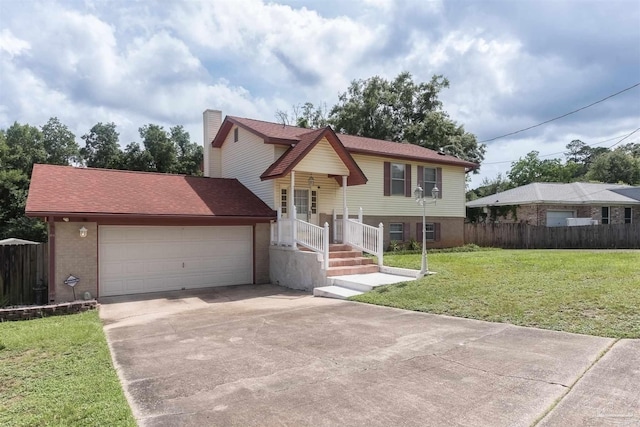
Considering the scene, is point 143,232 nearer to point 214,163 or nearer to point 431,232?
point 214,163

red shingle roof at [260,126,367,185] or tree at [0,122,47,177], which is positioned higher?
tree at [0,122,47,177]

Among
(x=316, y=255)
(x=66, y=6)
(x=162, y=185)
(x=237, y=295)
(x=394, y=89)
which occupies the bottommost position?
(x=237, y=295)

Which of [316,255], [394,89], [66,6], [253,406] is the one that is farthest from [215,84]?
[394,89]

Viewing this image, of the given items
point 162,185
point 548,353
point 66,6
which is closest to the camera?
point 548,353

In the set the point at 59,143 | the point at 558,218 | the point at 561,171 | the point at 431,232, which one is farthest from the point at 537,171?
the point at 59,143

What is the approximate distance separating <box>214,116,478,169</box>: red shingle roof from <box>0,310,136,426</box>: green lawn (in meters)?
9.20

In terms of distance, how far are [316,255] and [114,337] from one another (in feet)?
20.4

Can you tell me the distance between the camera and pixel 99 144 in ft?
123

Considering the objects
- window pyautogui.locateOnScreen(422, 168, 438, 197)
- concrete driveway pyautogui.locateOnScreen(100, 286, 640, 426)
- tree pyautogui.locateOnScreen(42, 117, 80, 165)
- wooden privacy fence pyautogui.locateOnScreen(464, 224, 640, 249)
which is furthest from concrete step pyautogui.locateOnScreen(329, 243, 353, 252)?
tree pyautogui.locateOnScreen(42, 117, 80, 165)

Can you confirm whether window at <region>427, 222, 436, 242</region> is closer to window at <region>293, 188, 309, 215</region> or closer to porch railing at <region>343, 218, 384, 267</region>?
porch railing at <region>343, 218, 384, 267</region>

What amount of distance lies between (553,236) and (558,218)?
3841 millimetres

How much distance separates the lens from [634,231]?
2108 cm

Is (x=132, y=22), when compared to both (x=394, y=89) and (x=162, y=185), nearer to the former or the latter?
(x=162, y=185)

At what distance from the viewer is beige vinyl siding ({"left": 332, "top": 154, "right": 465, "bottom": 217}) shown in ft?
57.7
